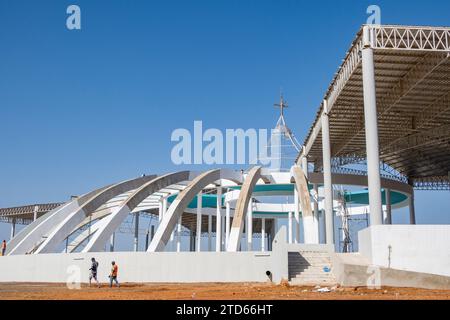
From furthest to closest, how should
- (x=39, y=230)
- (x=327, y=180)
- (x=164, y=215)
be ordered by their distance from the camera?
(x=164, y=215) → (x=39, y=230) → (x=327, y=180)

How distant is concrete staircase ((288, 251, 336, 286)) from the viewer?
67.6ft

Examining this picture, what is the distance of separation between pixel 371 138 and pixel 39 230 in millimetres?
21121

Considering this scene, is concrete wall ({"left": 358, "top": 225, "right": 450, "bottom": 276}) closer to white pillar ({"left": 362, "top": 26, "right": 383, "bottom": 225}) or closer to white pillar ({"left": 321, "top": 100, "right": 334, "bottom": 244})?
white pillar ({"left": 362, "top": 26, "right": 383, "bottom": 225})

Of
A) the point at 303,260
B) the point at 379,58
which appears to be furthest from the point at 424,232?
the point at 379,58

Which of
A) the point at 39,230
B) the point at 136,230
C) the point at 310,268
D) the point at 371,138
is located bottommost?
the point at 310,268

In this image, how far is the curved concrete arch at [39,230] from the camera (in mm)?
29969

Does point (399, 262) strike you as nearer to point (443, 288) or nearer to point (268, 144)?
point (443, 288)

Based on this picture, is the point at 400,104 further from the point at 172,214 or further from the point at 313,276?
the point at 172,214

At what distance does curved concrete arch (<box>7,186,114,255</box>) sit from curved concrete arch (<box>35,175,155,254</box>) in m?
0.57

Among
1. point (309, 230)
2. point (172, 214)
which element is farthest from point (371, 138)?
point (172, 214)

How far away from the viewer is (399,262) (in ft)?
60.9

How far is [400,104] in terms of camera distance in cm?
2952

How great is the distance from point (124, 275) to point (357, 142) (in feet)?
68.5

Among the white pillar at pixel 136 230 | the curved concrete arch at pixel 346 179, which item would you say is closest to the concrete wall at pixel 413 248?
the curved concrete arch at pixel 346 179
